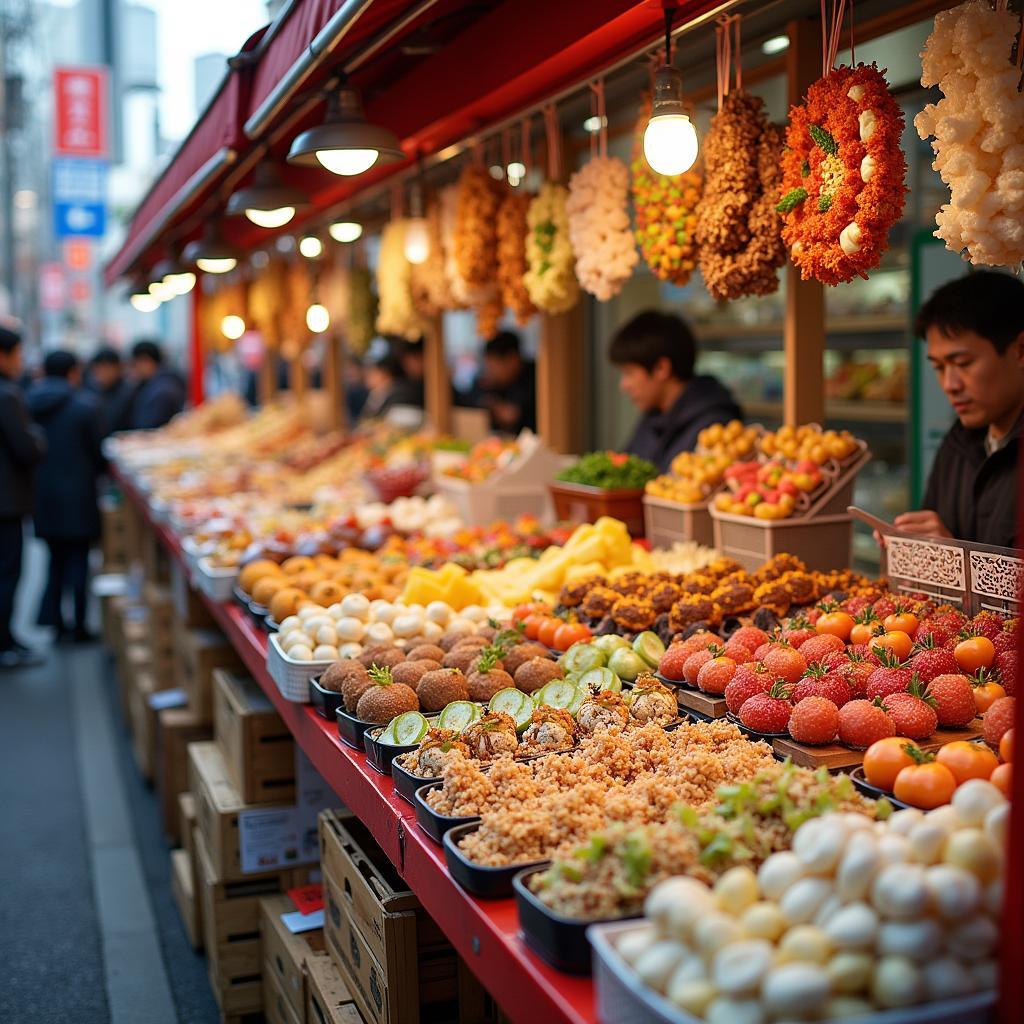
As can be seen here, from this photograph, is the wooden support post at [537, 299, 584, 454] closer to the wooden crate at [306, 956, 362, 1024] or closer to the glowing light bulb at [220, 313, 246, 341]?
the wooden crate at [306, 956, 362, 1024]

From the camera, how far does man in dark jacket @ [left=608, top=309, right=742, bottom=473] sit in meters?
5.33

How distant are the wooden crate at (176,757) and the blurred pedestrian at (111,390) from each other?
866cm

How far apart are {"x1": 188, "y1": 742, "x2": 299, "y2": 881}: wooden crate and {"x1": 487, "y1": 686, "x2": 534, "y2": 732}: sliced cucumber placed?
62.7 inches

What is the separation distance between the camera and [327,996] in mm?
3109

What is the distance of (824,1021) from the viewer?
4.90ft

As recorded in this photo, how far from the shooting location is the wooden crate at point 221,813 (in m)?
4.07

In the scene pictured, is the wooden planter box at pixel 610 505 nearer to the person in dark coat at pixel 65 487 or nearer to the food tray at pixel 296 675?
the food tray at pixel 296 675

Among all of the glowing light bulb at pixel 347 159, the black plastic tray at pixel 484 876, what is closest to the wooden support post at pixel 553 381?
the glowing light bulb at pixel 347 159

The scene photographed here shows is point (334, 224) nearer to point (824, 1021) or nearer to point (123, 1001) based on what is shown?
point (123, 1001)

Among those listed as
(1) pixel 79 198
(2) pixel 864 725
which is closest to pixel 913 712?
(2) pixel 864 725

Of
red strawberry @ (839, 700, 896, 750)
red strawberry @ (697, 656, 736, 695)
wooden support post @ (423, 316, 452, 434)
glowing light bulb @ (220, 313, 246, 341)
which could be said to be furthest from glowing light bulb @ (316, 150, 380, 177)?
glowing light bulb @ (220, 313, 246, 341)

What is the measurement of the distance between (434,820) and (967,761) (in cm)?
101

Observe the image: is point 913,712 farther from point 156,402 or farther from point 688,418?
point 156,402

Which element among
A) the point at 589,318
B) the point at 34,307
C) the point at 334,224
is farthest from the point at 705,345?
the point at 34,307
